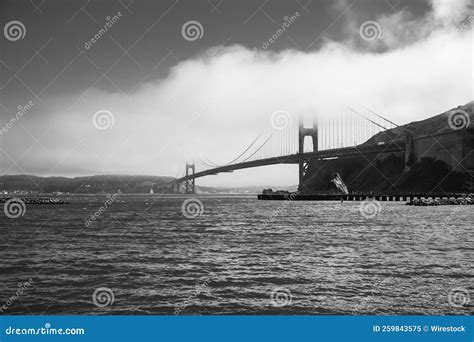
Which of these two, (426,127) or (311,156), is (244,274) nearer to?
(311,156)

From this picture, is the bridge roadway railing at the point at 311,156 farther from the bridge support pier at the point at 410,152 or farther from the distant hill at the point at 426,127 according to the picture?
the distant hill at the point at 426,127

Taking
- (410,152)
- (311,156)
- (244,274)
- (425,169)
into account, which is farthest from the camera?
(410,152)

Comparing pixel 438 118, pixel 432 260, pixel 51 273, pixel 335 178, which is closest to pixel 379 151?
pixel 335 178

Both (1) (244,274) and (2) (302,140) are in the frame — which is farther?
(2) (302,140)

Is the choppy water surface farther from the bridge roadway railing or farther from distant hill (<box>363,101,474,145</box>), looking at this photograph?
distant hill (<box>363,101,474,145</box>)

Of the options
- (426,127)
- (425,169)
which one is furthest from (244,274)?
(426,127)

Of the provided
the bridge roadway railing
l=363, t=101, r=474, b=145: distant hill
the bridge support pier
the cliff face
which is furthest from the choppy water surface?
l=363, t=101, r=474, b=145: distant hill

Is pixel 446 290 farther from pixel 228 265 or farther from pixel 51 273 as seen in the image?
pixel 51 273

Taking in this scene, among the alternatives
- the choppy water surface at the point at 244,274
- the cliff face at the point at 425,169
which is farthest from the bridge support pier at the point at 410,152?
the choppy water surface at the point at 244,274

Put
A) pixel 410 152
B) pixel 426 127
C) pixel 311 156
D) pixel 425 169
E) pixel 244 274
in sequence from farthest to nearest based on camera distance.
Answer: pixel 426 127
pixel 410 152
pixel 311 156
pixel 425 169
pixel 244 274

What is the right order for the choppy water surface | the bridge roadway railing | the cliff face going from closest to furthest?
the choppy water surface
the cliff face
the bridge roadway railing

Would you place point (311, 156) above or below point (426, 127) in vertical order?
below
